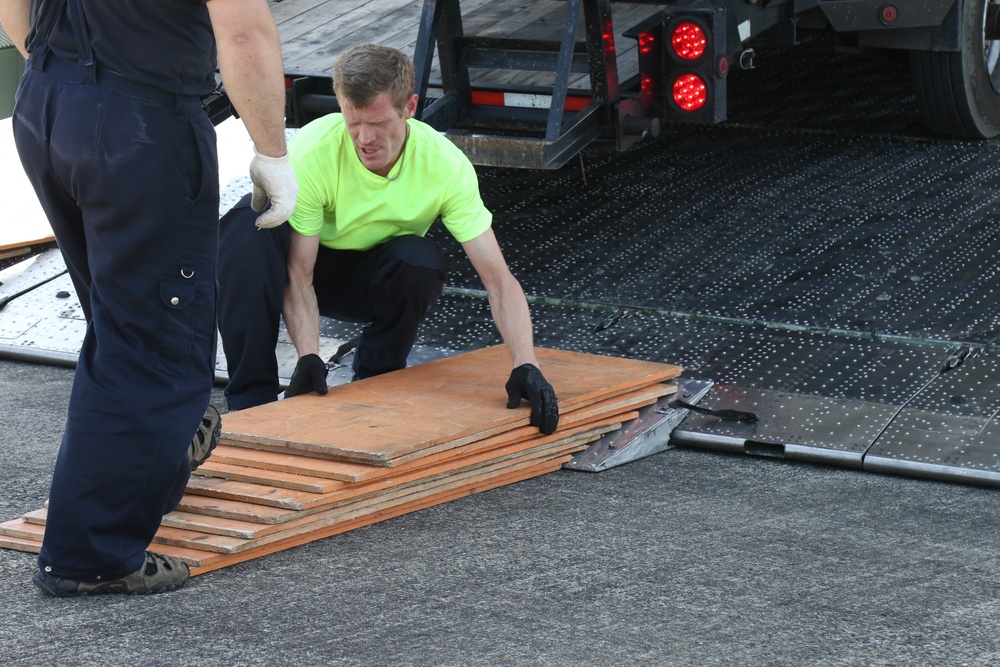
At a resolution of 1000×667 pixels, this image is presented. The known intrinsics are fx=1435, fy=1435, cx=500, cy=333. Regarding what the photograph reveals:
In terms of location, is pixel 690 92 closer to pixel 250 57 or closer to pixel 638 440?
pixel 638 440

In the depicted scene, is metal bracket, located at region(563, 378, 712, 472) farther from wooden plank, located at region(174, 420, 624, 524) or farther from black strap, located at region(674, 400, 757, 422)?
wooden plank, located at region(174, 420, 624, 524)

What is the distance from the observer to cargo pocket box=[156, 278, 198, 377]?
3.13 meters

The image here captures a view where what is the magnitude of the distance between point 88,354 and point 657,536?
4.81 feet

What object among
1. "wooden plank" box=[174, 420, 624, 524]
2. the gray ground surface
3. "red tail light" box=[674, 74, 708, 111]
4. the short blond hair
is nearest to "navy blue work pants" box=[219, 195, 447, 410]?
the short blond hair

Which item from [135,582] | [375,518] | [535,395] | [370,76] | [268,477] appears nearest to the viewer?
[135,582]

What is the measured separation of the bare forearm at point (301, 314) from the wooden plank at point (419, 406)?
177 millimetres

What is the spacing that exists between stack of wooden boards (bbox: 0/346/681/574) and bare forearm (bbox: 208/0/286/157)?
38.5 inches

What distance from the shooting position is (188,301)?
3.16 meters

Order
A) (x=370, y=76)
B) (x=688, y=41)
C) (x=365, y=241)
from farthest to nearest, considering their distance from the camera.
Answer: (x=688, y=41) → (x=365, y=241) → (x=370, y=76)

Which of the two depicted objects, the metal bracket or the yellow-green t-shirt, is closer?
the metal bracket

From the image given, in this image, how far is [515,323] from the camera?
13.7 ft

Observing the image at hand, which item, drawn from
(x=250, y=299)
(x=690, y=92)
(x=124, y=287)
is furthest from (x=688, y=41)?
(x=124, y=287)

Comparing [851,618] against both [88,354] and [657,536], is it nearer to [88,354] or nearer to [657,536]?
[657,536]

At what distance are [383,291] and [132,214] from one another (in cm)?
152
